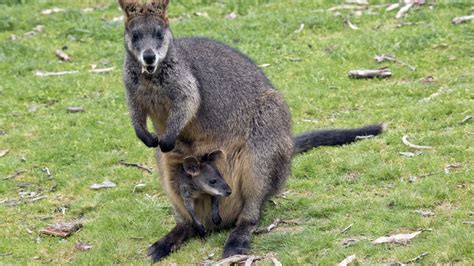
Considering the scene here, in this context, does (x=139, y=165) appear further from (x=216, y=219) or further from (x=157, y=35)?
(x=157, y=35)

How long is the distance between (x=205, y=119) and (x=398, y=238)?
177cm

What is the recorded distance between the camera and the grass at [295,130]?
22.3 feet

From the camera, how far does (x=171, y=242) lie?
6949mm

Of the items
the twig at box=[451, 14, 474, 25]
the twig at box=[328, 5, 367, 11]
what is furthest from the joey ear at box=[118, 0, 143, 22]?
the twig at box=[328, 5, 367, 11]

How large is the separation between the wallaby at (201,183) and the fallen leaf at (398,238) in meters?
1.19

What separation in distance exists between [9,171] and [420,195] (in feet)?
13.8

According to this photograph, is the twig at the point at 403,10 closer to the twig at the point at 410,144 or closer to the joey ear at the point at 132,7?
the twig at the point at 410,144

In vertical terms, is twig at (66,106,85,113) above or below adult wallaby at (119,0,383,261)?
below

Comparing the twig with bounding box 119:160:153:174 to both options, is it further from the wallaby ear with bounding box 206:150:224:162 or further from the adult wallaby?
the wallaby ear with bounding box 206:150:224:162

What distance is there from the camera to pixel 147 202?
26.3ft

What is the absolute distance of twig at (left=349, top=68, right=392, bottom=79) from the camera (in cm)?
1062

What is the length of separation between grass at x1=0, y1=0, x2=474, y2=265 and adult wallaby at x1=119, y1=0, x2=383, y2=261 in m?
0.25

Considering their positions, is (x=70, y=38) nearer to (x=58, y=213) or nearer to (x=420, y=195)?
(x=58, y=213)

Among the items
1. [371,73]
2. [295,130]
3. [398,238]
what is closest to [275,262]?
[398,238]
